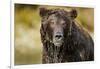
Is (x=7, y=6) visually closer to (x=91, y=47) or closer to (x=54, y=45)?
(x=54, y=45)

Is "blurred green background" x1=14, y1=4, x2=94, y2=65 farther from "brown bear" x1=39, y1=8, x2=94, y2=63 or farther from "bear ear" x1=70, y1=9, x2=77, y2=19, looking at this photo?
"bear ear" x1=70, y1=9, x2=77, y2=19

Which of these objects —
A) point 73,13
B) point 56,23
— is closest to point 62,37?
point 56,23

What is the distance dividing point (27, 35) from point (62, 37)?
44 cm

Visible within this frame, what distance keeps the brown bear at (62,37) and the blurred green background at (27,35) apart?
0.21ft

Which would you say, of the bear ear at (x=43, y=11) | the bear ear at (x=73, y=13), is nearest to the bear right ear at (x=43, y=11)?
the bear ear at (x=43, y=11)

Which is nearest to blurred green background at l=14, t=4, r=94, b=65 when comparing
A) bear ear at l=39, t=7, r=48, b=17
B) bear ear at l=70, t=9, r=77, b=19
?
bear ear at l=39, t=7, r=48, b=17

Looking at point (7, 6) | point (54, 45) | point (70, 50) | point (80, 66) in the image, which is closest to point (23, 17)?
point (7, 6)

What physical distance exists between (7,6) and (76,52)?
1016mm

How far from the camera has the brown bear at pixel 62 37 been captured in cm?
231

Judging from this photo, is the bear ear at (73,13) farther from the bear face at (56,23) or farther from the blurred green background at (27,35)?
the blurred green background at (27,35)

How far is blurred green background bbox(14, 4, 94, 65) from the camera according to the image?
7.18 feet

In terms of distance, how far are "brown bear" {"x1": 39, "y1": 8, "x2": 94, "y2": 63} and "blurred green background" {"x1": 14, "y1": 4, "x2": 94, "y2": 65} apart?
2.6 inches

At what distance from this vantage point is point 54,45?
2348 mm

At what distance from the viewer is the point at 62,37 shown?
2365mm
